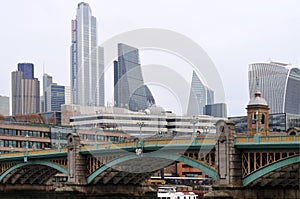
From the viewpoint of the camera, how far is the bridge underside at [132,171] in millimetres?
92750

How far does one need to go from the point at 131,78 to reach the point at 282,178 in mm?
95255

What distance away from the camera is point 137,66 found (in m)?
146

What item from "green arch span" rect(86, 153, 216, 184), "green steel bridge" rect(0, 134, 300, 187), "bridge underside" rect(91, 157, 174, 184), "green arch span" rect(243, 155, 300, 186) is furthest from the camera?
"bridge underside" rect(91, 157, 174, 184)

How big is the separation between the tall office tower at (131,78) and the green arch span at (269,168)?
5625cm

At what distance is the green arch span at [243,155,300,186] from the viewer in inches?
2581

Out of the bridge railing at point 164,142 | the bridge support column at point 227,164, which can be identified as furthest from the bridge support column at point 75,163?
the bridge support column at point 227,164

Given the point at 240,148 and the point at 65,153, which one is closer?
the point at 240,148

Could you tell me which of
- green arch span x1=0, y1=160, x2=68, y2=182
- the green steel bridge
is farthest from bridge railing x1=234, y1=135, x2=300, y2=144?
green arch span x1=0, y1=160, x2=68, y2=182

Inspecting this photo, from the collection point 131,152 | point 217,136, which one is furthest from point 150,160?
point 217,136

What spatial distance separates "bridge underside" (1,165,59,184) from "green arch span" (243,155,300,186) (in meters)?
56.5

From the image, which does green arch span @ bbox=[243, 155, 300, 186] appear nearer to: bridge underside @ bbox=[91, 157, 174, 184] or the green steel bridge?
the green steel bridge

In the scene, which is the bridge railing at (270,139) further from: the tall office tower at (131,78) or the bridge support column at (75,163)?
the tall office tower at (131,78)

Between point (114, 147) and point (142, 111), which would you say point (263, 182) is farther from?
point (142, 111)

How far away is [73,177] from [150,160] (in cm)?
1434
